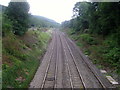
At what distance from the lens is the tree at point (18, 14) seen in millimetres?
29831

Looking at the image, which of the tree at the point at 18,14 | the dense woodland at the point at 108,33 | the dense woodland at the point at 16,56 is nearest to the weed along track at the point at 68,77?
the dense woodland at the point at 16,56

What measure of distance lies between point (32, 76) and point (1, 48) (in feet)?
16.7

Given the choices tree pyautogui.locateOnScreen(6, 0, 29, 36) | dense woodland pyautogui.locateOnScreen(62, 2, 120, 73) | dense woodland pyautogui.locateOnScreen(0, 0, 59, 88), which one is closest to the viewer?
dense woodland pyautogui.locateOnScreen(0, 0, 59, 88)

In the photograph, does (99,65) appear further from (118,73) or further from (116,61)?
(118,73)

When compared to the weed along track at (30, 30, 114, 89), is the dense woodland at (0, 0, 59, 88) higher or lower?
higher

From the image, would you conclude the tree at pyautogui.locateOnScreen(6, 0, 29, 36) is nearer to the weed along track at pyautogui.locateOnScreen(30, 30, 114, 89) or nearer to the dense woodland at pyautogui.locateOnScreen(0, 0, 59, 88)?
the dense woodland at pyautogui.locateOnScreen(0, 0, 59, 88)

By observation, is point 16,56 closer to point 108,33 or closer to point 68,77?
point 68,77

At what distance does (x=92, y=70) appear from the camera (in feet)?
66.8

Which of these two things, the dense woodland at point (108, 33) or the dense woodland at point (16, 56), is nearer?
the dense woodland at point (16, 56)

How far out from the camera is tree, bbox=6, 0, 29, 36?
97.9ft

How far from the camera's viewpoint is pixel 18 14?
30.6 metres

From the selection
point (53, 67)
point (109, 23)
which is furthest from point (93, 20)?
point (53, 67)

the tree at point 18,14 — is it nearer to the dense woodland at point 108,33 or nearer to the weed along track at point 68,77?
the weed along track at point 68,77

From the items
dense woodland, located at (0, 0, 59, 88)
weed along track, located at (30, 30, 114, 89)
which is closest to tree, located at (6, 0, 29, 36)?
dense woodland, located at (0, 0, 59, 88)
